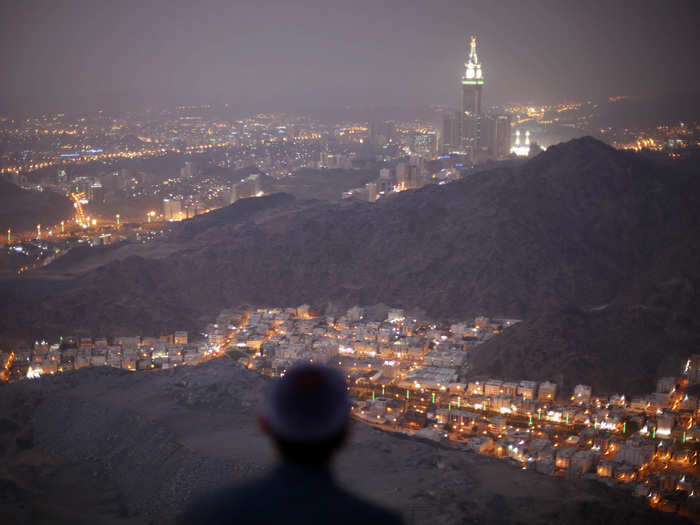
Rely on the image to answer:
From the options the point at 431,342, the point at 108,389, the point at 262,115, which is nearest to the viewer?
the point at 108,389

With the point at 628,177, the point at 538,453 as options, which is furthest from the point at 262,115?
the point at 538,453

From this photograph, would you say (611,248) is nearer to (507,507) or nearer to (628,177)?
(628,177)

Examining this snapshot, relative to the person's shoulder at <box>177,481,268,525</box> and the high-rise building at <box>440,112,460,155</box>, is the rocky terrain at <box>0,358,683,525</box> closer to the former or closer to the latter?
the person's shoulder at <box>177,481,268,525</box>

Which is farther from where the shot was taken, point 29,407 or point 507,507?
point 29,407

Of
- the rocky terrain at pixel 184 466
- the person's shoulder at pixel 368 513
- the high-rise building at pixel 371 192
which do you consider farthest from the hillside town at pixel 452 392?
the high-rise building at pixel 371 192

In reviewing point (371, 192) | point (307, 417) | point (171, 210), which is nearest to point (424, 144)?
point (371, 192)

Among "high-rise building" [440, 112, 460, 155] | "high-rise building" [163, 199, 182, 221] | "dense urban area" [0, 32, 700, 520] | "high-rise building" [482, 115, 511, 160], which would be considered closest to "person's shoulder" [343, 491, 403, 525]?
"dense urban area" [0, 32, 700, 520]

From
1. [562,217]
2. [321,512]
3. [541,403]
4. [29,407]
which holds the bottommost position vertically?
[541,403]

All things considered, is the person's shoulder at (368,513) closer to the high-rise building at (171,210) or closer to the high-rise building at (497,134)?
the high-rise building at (171,210)
